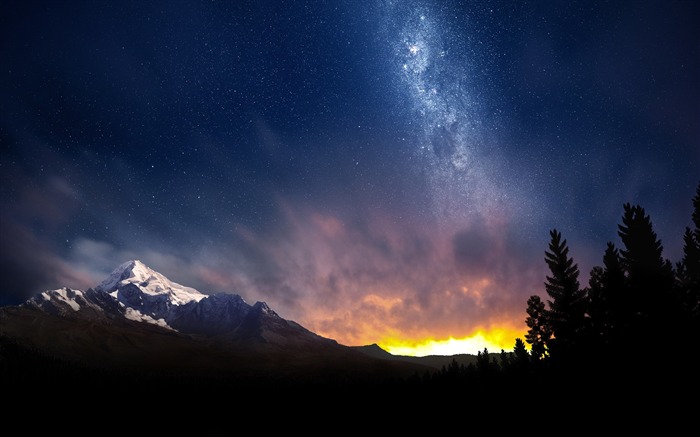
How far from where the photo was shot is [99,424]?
432ft

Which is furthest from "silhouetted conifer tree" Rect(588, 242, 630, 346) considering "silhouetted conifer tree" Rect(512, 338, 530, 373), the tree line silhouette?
"silhouetted conifer tree" Rect(512, 338, 530, 373)

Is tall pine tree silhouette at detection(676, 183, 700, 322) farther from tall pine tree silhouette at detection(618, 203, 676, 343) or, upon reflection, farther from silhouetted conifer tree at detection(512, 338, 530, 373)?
silhouetted conifer tree at detection(512, 338, 530, 373)

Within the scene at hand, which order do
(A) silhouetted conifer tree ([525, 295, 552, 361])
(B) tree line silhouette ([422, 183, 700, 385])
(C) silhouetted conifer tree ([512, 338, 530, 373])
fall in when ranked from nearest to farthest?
(B) tree line silhouette ([422, 183, 700, 385]) → (A) silhouetted conifer tree ([525, 295, 552, 361]) → (C) silhouetted conifer tree ([512, 338, 530, 373])

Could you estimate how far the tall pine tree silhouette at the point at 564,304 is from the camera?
34.3 meters

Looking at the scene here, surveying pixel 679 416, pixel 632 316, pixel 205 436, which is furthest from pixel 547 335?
pixel 205 436

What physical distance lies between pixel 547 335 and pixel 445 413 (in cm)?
3955

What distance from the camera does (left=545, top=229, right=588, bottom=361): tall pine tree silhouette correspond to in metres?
34.3

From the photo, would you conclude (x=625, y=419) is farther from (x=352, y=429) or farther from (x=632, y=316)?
(x=352, y=429)

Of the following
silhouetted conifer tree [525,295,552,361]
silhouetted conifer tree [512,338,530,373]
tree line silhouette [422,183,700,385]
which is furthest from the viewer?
silhouetted conifer tree [512,338,530,373]

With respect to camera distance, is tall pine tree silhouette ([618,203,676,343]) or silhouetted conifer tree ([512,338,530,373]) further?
silhouetted conifer tree ([512,338,530,373])

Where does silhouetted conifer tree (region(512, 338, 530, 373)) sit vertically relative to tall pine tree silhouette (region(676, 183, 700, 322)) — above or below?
below

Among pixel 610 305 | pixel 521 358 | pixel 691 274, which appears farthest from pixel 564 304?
pixel 521 358

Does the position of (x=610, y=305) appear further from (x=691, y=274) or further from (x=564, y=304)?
(x=691, y=274)

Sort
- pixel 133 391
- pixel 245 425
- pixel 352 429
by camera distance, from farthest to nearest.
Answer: pixel 133 391
pixel 245 425
pixel 352 429
